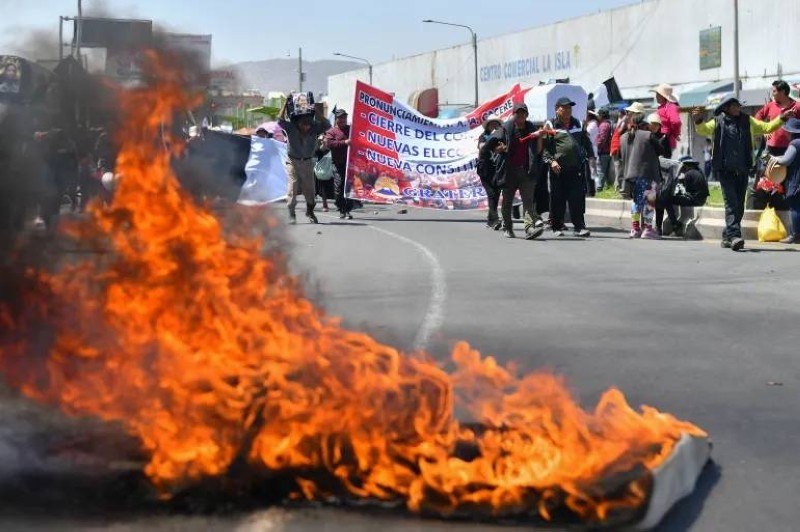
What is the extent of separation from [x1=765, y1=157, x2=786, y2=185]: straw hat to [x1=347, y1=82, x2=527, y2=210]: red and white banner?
7.58 meters

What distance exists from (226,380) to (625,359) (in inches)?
139

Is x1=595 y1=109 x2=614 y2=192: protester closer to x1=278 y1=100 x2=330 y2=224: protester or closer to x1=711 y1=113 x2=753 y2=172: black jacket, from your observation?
x1=278 y1=100 x2=330 y2=224: protester

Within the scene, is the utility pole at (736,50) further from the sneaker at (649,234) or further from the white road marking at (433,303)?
the white road marking at (433,303)

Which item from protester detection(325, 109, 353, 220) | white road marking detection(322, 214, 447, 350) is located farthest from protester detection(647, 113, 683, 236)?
protester detection(325, 109, 353, 220)

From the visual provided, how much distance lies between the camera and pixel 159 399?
4902 mm

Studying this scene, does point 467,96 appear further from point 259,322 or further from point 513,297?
point 259,322

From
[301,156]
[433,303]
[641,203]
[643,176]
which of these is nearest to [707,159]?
[301,156]

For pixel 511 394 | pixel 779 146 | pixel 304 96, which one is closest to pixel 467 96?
pixel 304 96

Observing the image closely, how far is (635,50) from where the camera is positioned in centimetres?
5084

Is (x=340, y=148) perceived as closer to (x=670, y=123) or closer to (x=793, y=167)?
(x=670, y=123)

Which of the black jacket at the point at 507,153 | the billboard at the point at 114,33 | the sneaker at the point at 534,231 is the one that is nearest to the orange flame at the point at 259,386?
the billboard at the point at 114,33

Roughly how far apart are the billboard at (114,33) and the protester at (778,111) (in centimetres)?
1070

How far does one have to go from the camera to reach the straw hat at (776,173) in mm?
15195

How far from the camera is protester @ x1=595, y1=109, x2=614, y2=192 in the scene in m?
25.4
